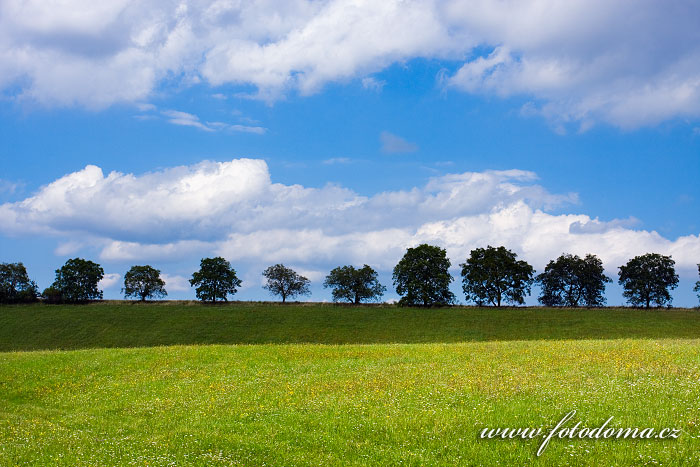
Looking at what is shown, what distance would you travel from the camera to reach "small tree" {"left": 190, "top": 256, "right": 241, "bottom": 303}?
114 metres

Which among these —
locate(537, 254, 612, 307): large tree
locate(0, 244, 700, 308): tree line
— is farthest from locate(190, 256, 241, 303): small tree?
locate(537, 254, 612, 307): large tree

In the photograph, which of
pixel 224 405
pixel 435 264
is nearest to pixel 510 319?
pixel 435 264

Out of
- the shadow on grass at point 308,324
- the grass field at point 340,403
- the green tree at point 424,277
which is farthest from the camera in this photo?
the green tree at point 424,277

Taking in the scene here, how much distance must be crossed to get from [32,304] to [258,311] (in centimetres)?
4353

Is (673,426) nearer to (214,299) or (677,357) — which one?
(677,357)

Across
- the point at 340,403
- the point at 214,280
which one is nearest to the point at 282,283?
the point at 214,280

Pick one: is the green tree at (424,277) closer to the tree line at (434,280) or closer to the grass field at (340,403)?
the tree line at (434,280)

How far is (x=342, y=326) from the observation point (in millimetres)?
79812

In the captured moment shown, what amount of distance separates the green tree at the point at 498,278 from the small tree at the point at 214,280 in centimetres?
5113

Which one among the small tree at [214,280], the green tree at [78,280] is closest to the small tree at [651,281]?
the small tree at [214,280]

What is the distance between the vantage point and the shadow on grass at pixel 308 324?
70312 millimetres

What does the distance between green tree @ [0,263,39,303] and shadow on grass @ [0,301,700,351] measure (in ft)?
30.6

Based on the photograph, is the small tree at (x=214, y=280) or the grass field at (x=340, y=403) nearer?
the grass field at (x=340, y=403)

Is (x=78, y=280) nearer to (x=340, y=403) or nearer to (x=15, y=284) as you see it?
(x=15, y=284)
